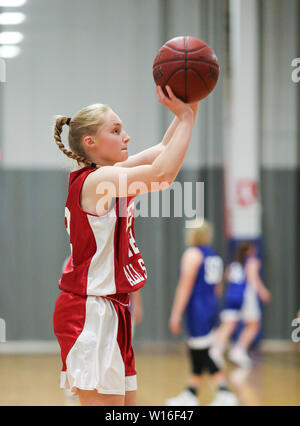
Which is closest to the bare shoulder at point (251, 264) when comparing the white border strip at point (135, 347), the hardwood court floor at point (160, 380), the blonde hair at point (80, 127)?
the hardwood court floor at point (160, 380)

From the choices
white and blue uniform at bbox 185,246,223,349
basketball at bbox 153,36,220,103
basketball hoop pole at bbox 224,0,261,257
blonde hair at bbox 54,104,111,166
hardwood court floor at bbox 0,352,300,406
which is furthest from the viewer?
basketball hoop pole at bbox 224,0,261,257

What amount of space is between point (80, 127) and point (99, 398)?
3.13 feet

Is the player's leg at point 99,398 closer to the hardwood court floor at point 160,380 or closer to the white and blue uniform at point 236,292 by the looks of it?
the hardwood court floor at point 160,380

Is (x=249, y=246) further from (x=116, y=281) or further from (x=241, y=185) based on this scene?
(x=116, y=281)

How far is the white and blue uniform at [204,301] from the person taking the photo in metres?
4.77

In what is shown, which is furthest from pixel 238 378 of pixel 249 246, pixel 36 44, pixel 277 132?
pixel 36 44

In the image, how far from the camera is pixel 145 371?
20.7 feet

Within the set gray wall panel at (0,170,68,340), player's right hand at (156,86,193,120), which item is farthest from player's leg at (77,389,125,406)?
gray wall panel at (0,170,68,340)

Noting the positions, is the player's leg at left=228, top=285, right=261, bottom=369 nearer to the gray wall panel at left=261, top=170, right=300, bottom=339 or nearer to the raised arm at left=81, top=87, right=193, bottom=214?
the gray wall panel at left=261, top=170, right=300, bottom=339

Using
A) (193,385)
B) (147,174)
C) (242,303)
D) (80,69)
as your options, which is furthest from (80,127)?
(80,69)

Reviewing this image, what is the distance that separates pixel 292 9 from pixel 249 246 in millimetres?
3146

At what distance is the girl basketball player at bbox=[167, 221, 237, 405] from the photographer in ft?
15.6

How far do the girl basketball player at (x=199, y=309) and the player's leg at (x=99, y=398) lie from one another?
263 centimetres

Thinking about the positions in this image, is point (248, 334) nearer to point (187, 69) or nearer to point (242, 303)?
point (242, 303)
